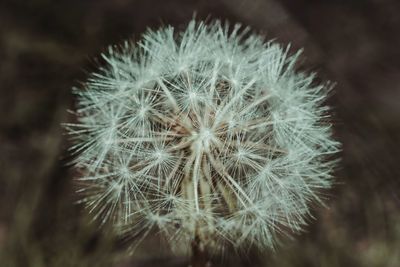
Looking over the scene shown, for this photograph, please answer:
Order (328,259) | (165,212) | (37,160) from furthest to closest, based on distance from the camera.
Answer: (37,160)
(328,259)
(165,212)

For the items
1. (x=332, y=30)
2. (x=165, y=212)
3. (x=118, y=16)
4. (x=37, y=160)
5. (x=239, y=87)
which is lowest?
(x=165, y=212)

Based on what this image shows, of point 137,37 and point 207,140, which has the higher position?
point 137,37

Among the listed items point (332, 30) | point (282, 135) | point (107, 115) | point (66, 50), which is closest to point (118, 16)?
point (66, 50)

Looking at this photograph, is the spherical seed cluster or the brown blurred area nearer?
the spherical seed cluster

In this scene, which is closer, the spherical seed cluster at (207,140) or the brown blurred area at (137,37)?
the spherical seed cluster at (207,140)

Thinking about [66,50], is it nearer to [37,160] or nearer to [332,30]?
[37,160]
